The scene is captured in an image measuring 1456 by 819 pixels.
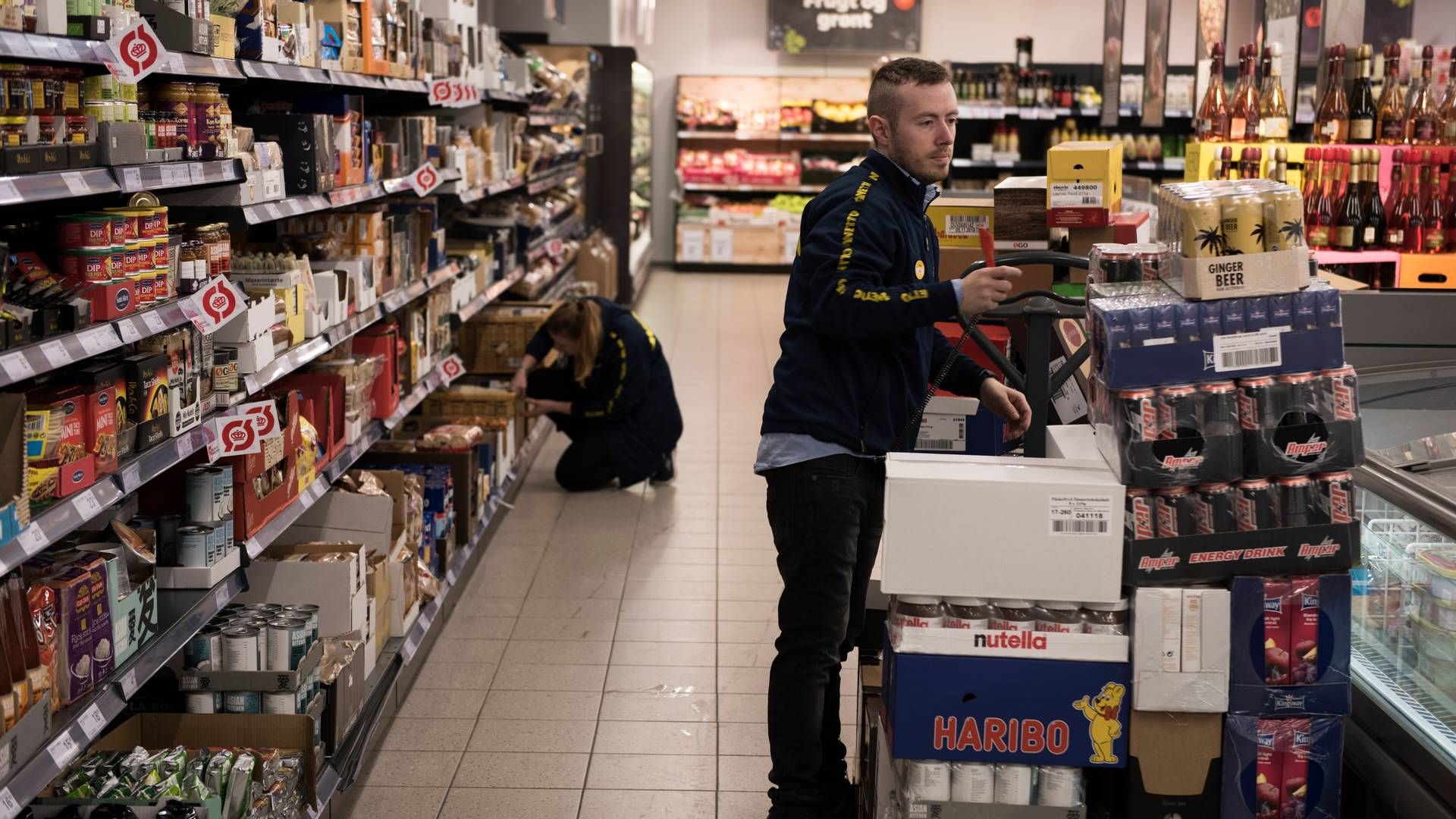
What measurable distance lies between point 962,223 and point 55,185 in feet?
8.36

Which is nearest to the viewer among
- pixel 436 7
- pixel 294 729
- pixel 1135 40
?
pixel 294 729

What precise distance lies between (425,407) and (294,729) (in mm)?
3405

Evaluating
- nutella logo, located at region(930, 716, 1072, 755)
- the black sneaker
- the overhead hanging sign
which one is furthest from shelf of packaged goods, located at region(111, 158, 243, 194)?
the overhead hanging sign

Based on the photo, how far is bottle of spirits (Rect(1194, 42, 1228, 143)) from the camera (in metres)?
5.41

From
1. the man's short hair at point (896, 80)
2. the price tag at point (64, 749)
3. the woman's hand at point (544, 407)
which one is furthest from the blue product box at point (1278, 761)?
the woman's hand at point (544, 407)

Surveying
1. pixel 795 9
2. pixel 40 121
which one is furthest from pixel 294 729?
pixel 795 9

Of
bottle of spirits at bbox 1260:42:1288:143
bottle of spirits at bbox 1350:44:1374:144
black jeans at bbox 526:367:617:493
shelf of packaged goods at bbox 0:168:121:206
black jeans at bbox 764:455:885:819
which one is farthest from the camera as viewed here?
black jeans at bbox 526:367:617:493

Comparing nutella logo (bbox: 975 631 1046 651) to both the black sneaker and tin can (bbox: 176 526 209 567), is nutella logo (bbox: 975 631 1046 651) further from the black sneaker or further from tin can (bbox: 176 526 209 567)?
the black sneaker

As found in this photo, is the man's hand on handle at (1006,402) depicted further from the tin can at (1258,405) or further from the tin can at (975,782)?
the tin can at (975,782)

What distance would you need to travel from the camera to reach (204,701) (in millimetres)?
3135

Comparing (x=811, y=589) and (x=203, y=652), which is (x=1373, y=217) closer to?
(x=811, y=589)

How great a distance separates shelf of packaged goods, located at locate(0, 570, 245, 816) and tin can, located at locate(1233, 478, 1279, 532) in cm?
196

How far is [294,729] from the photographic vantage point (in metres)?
3.04

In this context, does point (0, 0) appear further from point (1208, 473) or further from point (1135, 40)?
point (1135, 40)
